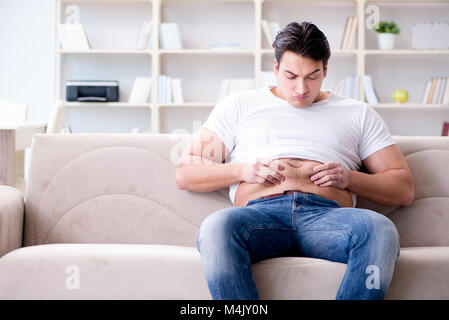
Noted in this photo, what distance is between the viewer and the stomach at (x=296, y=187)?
4.83ft

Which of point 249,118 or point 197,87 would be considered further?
point 197,87

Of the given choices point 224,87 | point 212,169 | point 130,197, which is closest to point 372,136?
point 212,169

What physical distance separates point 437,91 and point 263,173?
339 cm

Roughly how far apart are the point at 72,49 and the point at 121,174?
2991mm

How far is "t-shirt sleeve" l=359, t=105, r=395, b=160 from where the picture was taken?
1.61 meters

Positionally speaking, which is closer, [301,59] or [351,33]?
[301,59]

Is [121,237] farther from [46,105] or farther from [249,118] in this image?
[46,105]

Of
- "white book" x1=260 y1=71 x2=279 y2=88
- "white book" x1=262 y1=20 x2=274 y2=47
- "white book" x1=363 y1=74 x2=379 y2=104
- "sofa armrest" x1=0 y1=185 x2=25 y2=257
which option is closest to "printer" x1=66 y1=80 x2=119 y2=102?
"white book" x1=260 y1=71 x2=279 y2=88

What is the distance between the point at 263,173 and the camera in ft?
→ 4.76

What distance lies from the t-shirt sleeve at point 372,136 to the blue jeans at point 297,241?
26cm

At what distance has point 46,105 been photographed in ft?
15.2

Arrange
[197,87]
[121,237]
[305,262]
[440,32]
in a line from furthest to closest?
1. [197,87]
2. [440,32]
3. [121,237]
4. [305,262]

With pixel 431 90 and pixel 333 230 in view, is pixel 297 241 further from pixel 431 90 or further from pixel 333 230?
pixel 431 90
